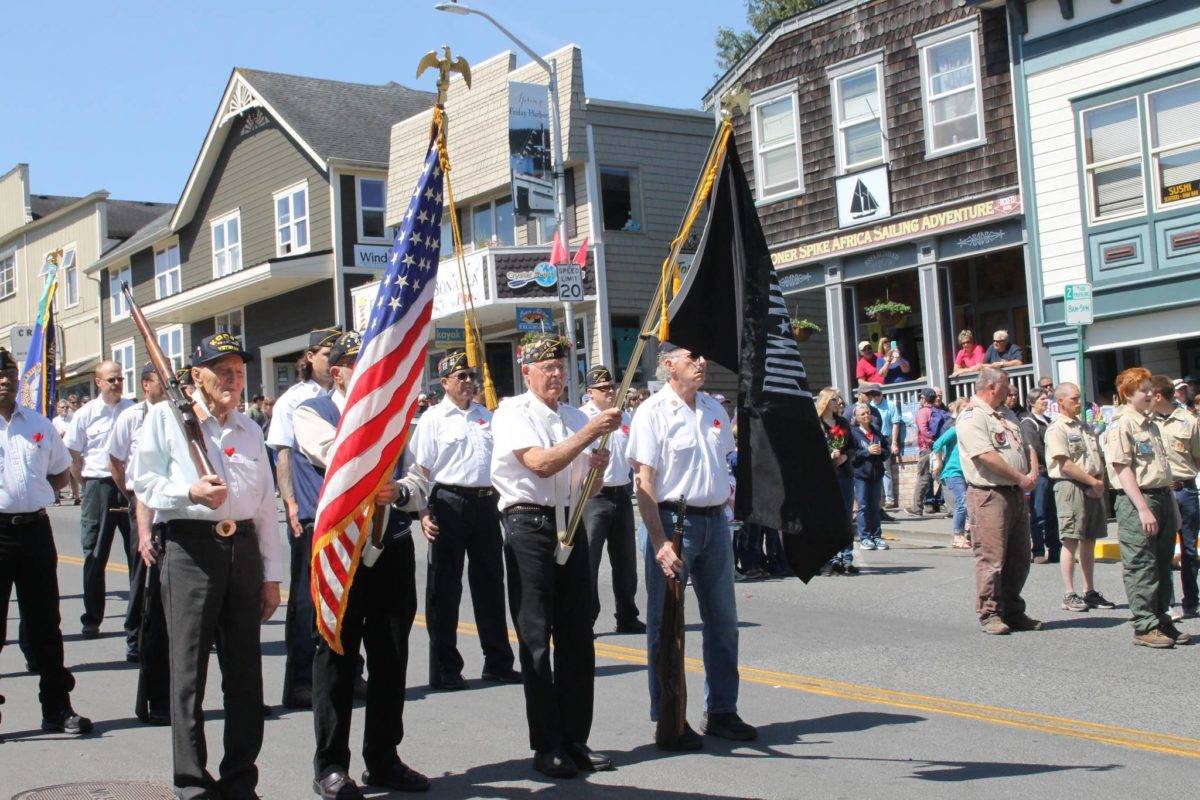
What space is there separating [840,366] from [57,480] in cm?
1792

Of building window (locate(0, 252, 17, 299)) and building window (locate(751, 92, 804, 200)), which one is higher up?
building window (locate(0, 252, 17, 299))

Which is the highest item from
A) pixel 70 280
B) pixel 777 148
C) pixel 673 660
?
pixel 70 280

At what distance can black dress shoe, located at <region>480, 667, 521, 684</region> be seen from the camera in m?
9.08

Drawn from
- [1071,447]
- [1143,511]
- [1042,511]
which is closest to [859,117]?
[1042,511]

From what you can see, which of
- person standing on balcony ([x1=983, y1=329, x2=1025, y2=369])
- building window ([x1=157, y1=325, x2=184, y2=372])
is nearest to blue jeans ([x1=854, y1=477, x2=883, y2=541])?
person standing on balcony ([x1=983, y1=329, x2=1025, y2=369])

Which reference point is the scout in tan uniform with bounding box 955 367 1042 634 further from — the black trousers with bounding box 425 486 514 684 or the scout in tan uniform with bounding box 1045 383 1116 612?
the black trousers with bounding box 425 486 514 684

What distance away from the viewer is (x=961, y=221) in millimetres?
22172

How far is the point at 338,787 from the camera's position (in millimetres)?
6082

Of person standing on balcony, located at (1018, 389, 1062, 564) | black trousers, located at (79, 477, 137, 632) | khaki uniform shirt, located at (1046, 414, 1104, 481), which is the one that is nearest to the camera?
black trousers, located at (79, 477, 137, 632)

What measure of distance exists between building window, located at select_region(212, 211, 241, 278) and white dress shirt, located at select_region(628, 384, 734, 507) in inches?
1301

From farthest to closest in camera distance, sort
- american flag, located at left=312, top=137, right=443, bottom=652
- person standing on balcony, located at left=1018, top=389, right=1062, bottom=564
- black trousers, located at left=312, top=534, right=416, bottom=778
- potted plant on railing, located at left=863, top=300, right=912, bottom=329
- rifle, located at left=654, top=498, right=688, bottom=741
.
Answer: potted plant on railing, located at left=863, top=300, right=912, bottom=329 → person standing on balcony, located at left=1018, top=389, right=1062, bottom=564 → rifle, located at left=654, top=498, right=688, bottom=741 → black trousers, located at left=312, top=534, right=416, bottom=778 → american flag, located at left=312, top=137, right=443, bottom=652

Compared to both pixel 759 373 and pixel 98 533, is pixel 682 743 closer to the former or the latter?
pixel 759 373

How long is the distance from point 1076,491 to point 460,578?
5412mm

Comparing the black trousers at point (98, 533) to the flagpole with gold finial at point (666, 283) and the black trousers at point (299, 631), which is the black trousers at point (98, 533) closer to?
the black trousers at point (299, 631)
